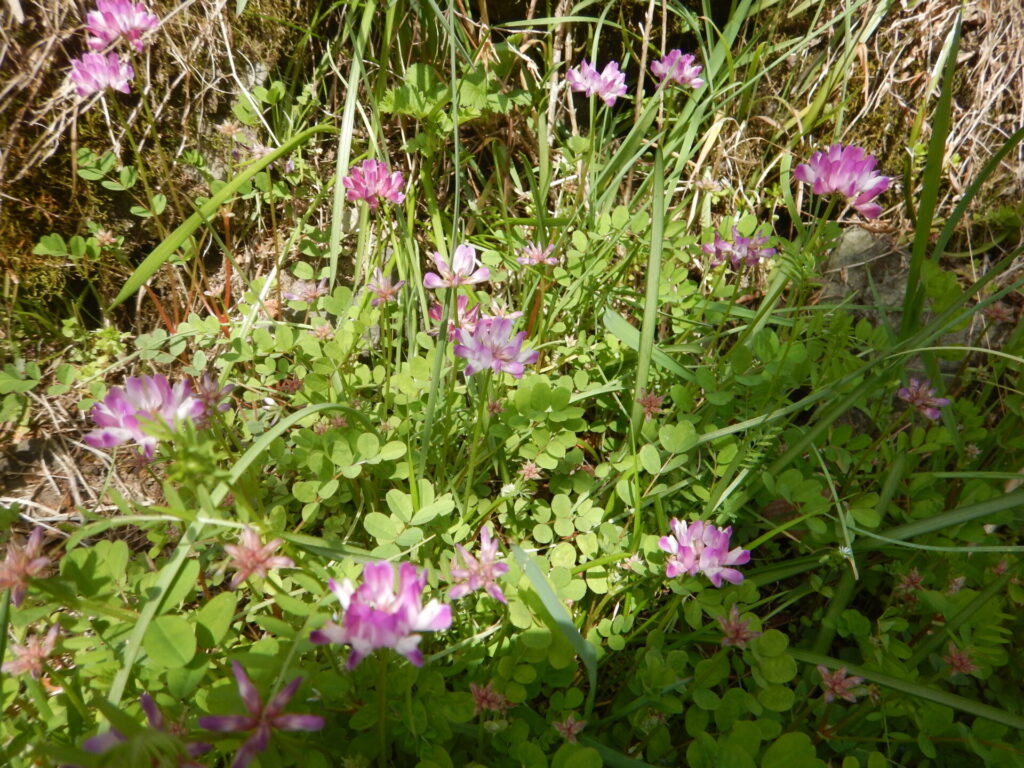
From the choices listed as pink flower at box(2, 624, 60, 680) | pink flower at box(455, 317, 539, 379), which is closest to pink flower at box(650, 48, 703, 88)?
pink flower at box(455, 317, 539, 379)

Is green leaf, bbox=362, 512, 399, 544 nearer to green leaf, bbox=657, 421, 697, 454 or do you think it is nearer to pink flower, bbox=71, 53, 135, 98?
green leaf, bbox=657, 421, 697, 454

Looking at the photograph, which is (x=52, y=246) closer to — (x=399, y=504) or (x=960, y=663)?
(x=399, y=504)

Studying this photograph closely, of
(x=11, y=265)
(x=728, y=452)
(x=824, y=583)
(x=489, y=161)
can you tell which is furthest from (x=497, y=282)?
(x=11, y=265)

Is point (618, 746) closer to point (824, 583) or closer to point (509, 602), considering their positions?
point (509, 602)

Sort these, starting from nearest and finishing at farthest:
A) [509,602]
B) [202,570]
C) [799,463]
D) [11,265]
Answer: [509,602] < [202,570] < [799,463] < [11,265]

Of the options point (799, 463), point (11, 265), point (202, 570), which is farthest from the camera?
point (11, 265)

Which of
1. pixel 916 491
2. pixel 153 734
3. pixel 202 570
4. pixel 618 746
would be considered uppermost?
pixel 153 734

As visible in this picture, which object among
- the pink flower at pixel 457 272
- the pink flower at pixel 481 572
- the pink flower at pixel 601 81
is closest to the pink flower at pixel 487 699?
the pink flower at pixel 481 572
